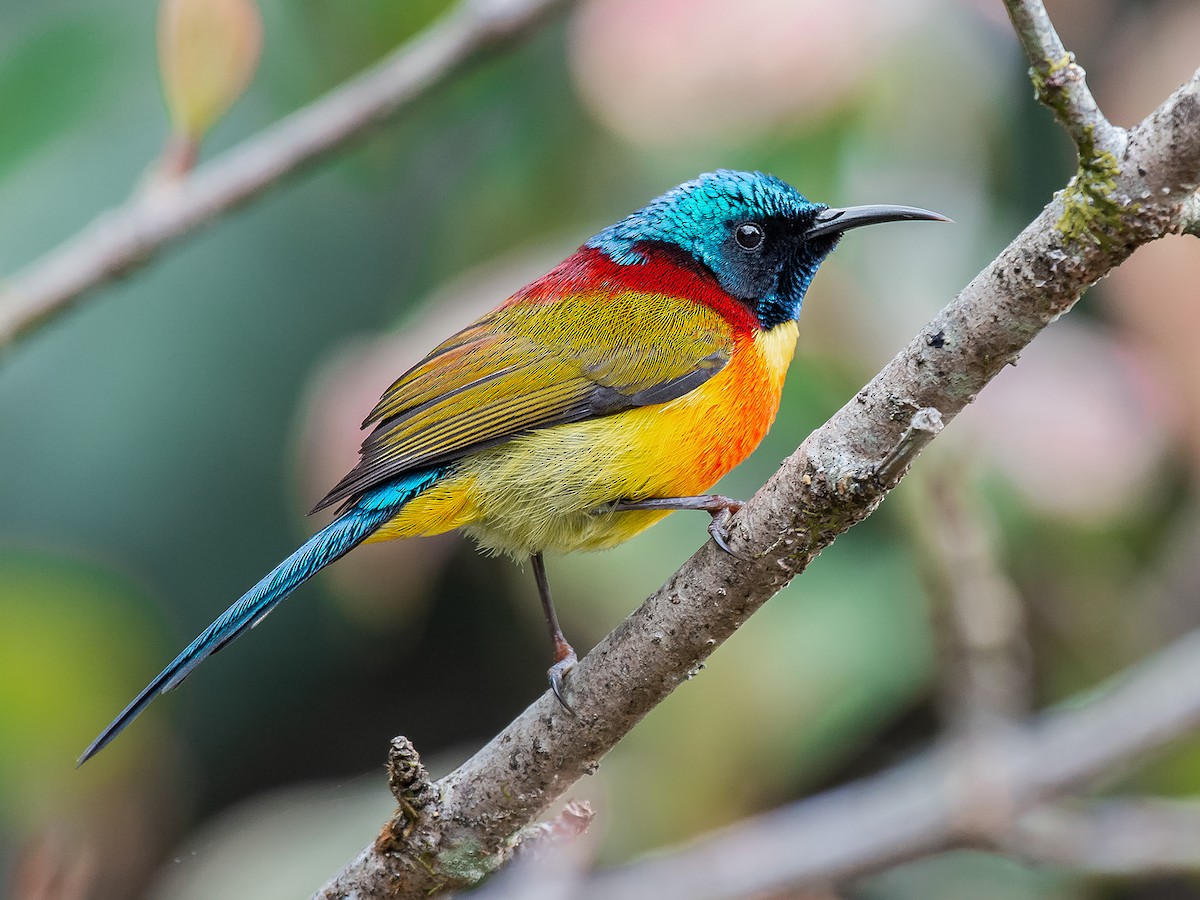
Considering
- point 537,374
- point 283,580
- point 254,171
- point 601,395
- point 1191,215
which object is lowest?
point 1191,215

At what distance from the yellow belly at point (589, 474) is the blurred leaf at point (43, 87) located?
6.81ft

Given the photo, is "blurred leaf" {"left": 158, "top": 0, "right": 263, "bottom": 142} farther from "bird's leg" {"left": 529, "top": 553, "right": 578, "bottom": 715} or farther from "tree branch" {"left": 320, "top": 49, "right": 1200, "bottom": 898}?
"tree branch" {"left": 320, "top": 49, "right": 1200, "bottom": 898}

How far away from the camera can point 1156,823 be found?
9.50ft

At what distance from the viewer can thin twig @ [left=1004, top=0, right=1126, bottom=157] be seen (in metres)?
1.82

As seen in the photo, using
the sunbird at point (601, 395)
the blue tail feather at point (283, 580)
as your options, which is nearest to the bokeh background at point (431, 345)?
the sunbird at point (601, 395)

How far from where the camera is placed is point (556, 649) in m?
2.93

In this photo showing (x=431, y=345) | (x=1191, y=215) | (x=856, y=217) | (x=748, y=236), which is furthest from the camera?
(x=431, y=345)

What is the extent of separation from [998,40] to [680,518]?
2.15 metres

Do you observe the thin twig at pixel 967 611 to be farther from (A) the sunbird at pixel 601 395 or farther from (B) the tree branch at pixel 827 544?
(A) the sunbird at pixel 601 395

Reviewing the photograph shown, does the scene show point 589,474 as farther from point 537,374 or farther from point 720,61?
point 720,61

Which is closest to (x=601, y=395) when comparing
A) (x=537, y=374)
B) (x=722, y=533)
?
(x=537, y=374)

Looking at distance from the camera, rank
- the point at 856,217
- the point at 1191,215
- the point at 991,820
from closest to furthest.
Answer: the point at 1191,215 < the point at 991,820 < the point at 856,217

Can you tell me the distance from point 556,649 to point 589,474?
393mm

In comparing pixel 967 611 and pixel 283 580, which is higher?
pixel 283 580
